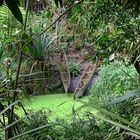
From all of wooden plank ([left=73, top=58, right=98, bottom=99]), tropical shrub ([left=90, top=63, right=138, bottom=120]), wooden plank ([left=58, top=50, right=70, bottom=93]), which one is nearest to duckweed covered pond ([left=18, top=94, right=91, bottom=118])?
wooden plank ([left=73, top=58, right=98, bottom=99])

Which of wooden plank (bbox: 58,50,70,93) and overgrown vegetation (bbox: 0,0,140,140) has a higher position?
overgrown vegetation (bbox: 0,0,140,140)

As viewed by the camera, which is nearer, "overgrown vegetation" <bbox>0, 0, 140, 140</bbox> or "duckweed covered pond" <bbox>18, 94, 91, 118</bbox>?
"overgrown vegetation" <bbox>0, 0, 140, 140</bbox>

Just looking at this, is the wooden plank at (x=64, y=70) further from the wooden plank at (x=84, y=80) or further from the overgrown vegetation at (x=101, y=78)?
the overgrown vegetation at (x=101, y=78)

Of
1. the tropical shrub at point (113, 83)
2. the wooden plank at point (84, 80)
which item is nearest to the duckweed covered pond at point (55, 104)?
the wooden plank at point (84, 80)

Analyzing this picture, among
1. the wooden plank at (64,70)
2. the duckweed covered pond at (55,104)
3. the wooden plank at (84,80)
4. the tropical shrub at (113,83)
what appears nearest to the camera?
the tropical shrub at (113,83)

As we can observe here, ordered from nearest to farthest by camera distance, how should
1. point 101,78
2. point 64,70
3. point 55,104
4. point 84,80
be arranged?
point 101,78
point 55,104
point 84,80
point 64,70

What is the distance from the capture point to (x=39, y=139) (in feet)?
6.03

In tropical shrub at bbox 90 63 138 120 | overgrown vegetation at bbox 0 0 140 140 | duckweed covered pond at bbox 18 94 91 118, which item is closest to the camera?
overgrown vegetation at bbox 0 0 140 140

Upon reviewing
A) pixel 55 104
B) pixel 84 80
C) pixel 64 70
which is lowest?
pixel 55 104

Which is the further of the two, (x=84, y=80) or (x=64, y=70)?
(x=64, y=70)

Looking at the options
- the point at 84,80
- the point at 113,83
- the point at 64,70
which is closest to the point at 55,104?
the point at 84,80

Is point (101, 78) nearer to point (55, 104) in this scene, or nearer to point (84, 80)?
point (55, 104)

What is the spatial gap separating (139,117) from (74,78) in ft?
12.8

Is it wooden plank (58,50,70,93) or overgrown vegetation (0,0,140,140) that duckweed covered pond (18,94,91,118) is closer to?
wooden plank (58,50,70,93)
